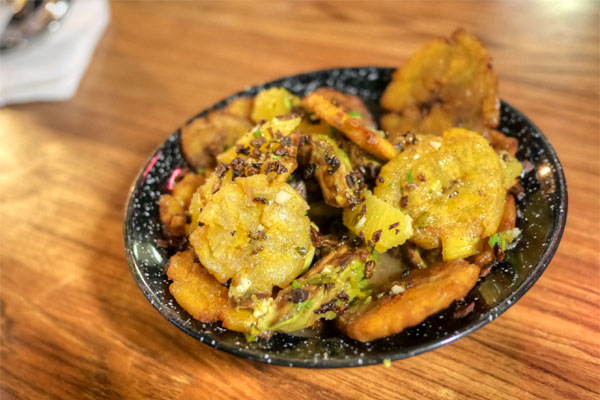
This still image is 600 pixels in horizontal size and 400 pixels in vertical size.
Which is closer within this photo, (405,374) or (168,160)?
(405,374)

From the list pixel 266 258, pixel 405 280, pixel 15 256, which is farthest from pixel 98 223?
pixel 405 280

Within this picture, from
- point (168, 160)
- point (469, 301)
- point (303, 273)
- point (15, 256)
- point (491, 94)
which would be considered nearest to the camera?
point (469, 301)

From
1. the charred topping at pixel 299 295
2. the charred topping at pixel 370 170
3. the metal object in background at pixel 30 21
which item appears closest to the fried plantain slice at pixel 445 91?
the charred topping at pixel 370 170

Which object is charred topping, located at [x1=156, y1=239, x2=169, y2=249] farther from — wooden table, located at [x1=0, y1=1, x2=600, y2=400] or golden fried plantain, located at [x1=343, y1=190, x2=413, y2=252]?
golden fried plantain, located at [x1=343, y1=190, x2=413, y2=252]

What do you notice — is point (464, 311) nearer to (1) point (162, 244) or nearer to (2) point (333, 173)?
(2) point (333, 173)

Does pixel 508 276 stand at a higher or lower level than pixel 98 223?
higher

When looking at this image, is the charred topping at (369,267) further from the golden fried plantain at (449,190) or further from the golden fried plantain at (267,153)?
the golden fried plantain at (267,153)

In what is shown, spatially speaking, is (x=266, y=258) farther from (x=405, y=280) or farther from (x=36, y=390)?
(x=36, y=390)
